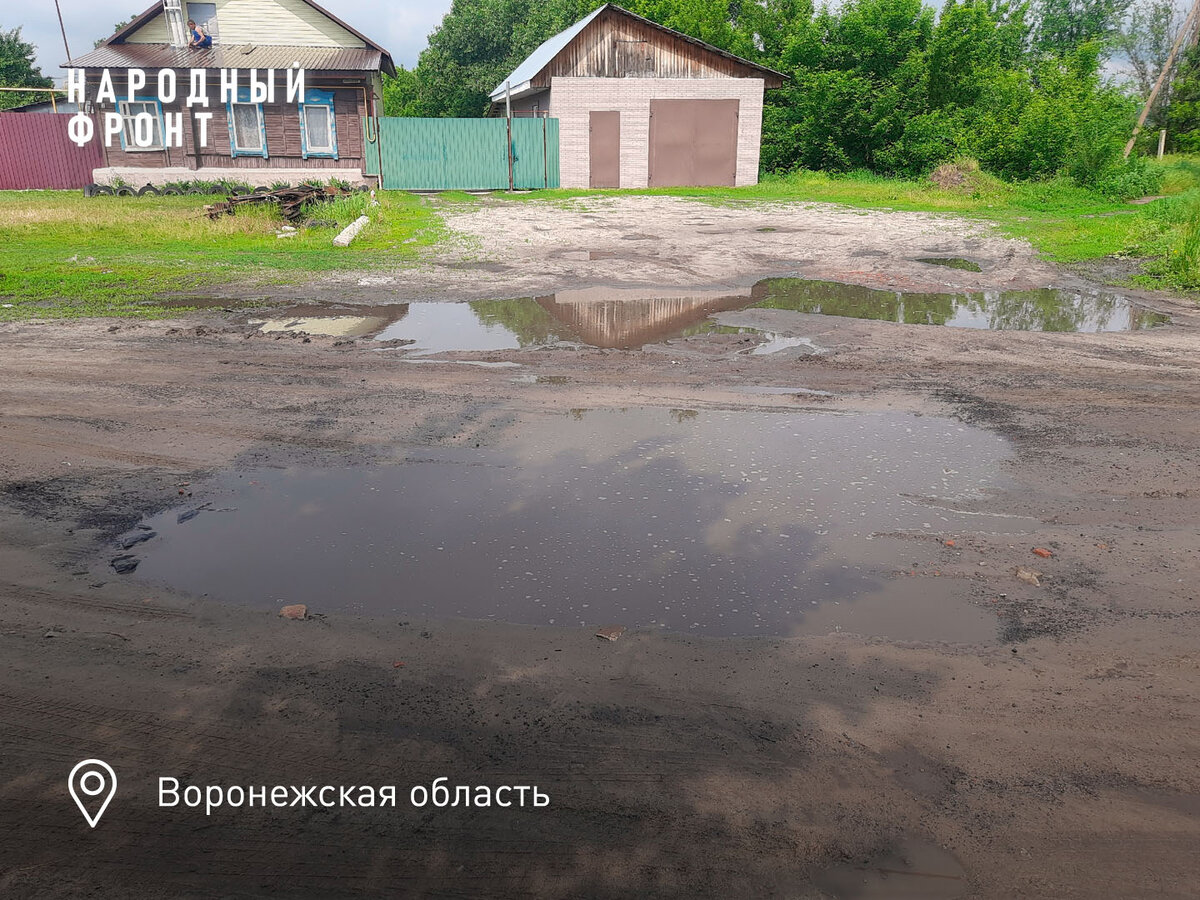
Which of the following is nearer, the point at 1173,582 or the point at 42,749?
the point at 42,749

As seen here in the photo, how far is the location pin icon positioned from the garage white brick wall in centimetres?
2430

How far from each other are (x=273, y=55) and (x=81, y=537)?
24297 mm

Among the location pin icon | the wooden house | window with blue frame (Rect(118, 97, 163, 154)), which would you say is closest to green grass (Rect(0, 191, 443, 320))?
the wooden house

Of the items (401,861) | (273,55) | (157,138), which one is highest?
(273,55)

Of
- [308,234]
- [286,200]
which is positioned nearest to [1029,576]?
[308,234]

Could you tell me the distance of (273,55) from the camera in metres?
24.6

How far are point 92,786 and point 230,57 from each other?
86.7 ft

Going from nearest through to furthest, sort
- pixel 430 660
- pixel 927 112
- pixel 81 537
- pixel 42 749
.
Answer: pixel 42 749 → pixel 430 660 → pixel 81 537 → pixel 927 112

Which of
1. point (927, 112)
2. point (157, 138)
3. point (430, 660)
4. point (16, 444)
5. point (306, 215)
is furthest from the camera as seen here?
point (927, 112)

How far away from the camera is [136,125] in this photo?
2438 cm

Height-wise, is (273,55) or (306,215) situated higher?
(273,55)

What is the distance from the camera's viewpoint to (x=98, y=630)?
3771mm

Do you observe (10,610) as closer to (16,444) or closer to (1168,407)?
(16,444)

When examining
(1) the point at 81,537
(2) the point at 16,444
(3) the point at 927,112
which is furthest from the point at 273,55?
(1) the point at 81,537
